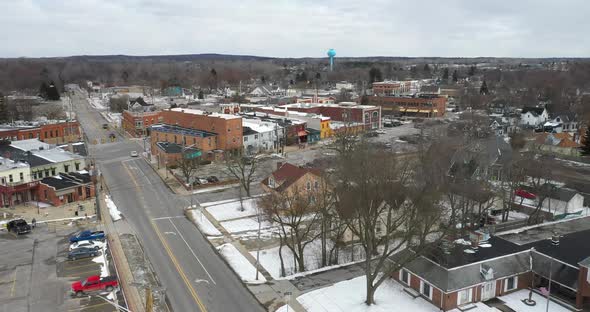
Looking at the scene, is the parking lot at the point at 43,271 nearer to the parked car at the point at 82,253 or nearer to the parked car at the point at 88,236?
the parked car at the point at 82,253

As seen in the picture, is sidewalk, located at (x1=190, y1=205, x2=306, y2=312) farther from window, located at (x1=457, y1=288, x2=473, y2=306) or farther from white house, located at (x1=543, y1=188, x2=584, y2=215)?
white house, located at (x1=543, y1=188, x2=584, y2=215)

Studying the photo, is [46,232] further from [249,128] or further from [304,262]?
[249,128]

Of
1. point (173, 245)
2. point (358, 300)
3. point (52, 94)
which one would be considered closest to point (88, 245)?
point (173, 245)

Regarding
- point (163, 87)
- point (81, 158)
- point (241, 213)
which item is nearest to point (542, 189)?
point (241, 213)

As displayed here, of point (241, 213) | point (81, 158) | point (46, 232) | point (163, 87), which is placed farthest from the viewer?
point (163, 87)

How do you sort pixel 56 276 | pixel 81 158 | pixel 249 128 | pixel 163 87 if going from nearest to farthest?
pixel 56 276, pixel 81 158, pixel 249 128, pixel 163 87

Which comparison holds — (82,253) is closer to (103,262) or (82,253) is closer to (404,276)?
(103,262)
